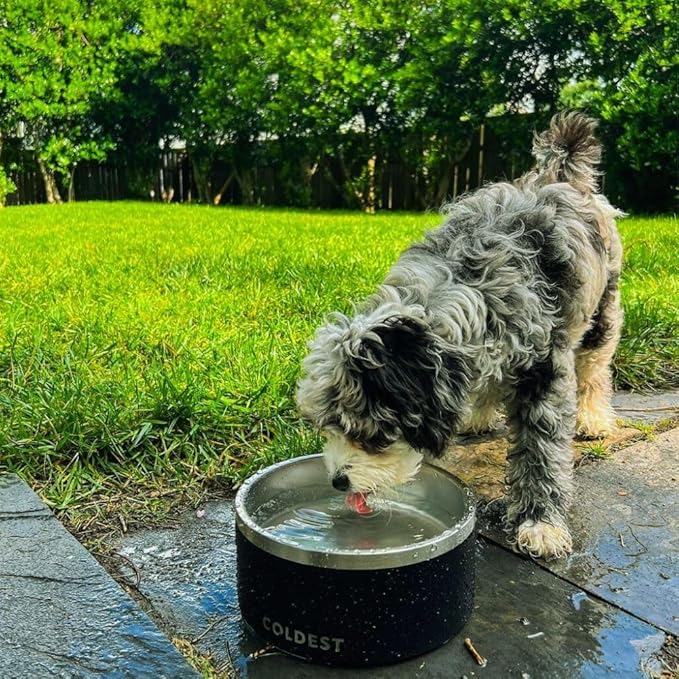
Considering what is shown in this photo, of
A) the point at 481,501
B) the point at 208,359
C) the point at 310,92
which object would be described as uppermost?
the point at 310,92

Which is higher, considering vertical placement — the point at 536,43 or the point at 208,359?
the point at 536,43

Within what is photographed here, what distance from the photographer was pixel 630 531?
3.13 metres

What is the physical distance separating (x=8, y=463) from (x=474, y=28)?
15319 millimetres

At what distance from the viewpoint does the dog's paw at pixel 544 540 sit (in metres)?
2.92

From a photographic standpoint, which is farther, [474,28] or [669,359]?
[474,28]

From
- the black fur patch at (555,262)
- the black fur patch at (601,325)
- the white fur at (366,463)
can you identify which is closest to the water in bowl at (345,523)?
the white fur at (366,463)

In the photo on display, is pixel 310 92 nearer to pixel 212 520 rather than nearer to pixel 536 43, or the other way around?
pixel 536 43

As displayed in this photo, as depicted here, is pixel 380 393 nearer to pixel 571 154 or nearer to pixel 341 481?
pixel 341 481

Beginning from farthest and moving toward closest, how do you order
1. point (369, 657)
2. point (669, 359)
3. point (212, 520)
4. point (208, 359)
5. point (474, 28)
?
point (474, 28)
point (669, 359)
point (208, 359)
point (212, 520)
point (369, 657)

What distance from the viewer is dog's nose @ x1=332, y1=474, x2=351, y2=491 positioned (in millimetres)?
2590

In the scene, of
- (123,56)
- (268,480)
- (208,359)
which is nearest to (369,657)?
(268,480)

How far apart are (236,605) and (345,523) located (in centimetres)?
57

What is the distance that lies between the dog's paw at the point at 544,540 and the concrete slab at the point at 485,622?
2.2 inches

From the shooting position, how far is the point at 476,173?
19.0 m
